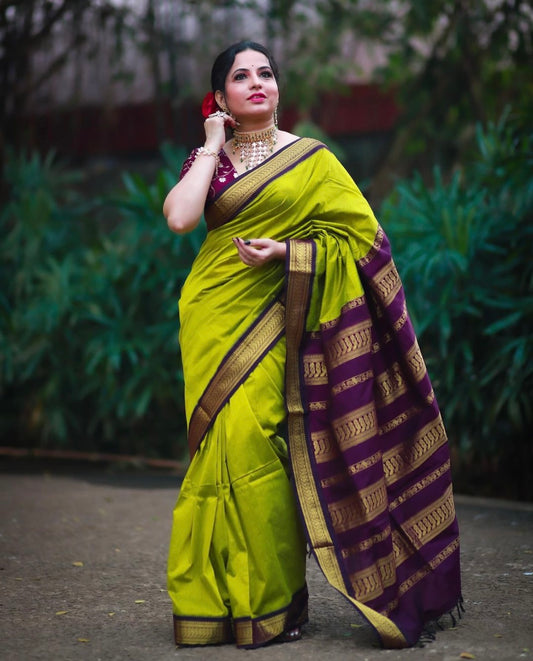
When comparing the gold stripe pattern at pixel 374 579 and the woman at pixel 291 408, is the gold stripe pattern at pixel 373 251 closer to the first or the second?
the woman at pixel 291 408

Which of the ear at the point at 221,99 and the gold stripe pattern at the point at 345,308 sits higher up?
the ear at the point at 221,99

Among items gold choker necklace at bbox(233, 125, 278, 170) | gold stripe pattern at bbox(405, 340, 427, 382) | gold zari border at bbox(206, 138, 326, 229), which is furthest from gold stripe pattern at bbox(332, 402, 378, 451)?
gold choker necklace at bbox(233, 125, 278, 170)

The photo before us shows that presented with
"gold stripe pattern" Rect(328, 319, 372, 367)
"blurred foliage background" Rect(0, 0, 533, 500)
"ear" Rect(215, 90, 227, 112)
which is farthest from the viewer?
"blurred foliage background" Rect(0, 0, 533, 500)

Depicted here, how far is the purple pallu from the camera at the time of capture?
2.70 metres

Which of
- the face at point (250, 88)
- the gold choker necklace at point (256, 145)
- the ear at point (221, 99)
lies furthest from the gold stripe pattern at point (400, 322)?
the ear at point (221, 99)

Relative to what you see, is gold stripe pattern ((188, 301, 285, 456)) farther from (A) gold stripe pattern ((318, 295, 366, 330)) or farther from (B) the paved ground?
(B) the paved ground

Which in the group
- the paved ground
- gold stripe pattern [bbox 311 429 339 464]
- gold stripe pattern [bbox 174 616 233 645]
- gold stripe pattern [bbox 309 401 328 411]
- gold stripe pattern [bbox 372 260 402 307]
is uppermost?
gold stripe pattern [bbox 372 260 402 307]

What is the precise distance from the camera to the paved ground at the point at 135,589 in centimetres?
268

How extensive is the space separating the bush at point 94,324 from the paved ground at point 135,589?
3.26 feet

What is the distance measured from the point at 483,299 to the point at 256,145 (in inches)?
94.6

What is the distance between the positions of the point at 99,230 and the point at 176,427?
1.72 metres

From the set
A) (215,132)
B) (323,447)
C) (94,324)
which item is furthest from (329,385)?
(94,324)

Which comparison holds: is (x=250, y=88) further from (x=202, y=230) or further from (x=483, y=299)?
(x=202, y=230)

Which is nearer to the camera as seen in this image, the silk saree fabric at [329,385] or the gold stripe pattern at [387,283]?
the silk saree fabric at [329,385]
